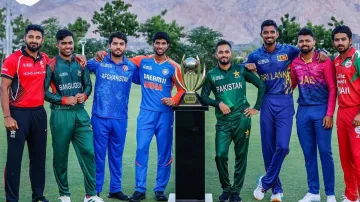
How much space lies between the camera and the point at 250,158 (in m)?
7.93

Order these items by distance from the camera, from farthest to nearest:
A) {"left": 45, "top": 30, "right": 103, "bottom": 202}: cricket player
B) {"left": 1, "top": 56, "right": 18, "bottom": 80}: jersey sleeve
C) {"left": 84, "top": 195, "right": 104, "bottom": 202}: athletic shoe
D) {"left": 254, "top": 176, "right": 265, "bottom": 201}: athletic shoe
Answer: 1. {"left": 254, "top": 176, "right": 265, "bottom": 201}: athletic shoe
2. {"left": 84, "top": 195, "right": 104, "bottom": 202}: athletic shoe
3. {"left": 45, "top": 30, "right": 103, "bottom": 202}: cricket player
4. {"left": 1, "top": 56, "right": 18, "bottom": 80}: jersey sleeve

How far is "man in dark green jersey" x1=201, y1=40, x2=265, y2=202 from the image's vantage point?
17.6 ft

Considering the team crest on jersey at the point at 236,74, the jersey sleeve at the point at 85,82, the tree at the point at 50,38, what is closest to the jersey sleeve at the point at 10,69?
the jersey sleeve at the point at 85,82

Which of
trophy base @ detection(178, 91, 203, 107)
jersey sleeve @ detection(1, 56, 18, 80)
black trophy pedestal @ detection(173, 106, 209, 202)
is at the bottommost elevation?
black trophy pedestal @ detection(173, 106, 209, 202)

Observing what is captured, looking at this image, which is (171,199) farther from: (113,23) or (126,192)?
(113,23)

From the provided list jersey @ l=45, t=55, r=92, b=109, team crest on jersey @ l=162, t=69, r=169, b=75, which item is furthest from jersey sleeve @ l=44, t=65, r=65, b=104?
team crest on jersey @ l=162, t=69, r=169, b=75

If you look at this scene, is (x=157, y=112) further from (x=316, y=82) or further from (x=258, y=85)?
(x=316, y=82)

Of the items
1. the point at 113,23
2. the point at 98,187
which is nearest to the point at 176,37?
the point at 113,23

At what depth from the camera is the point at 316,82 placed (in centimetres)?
531

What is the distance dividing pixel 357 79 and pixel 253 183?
→ 6.24 ft

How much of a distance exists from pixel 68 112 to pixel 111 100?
0.50m

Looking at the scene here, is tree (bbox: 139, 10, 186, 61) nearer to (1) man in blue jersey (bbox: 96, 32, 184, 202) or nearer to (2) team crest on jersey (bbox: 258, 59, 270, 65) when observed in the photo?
(1) man in blue jersey (bbox: 96, 32, 184, 202)

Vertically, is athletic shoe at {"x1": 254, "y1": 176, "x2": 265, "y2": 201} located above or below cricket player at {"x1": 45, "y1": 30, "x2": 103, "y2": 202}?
below

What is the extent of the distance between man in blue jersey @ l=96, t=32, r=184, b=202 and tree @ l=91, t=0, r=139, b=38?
3782cm
